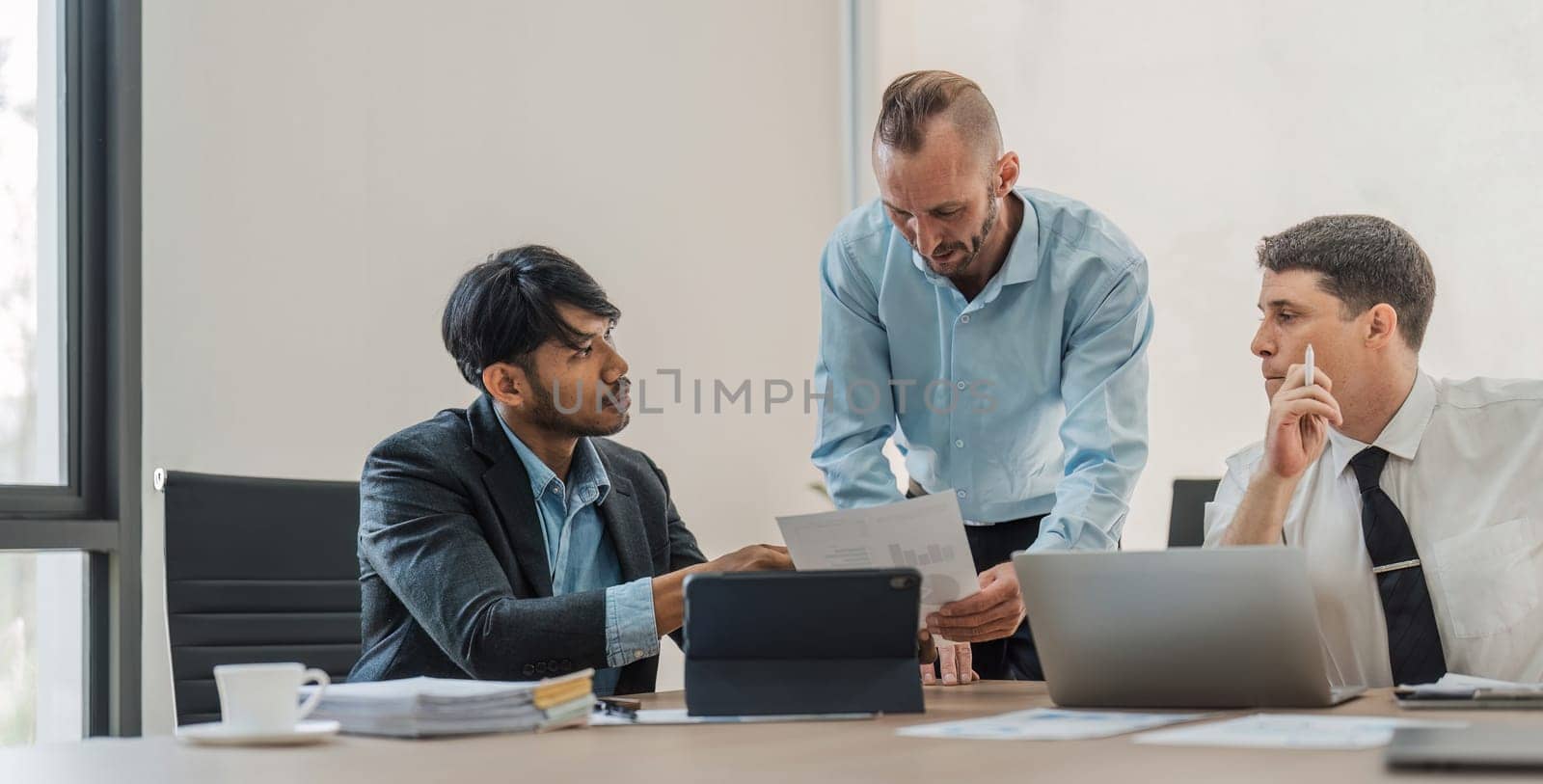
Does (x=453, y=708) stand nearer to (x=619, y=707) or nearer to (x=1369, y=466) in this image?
(x=619, y=707)

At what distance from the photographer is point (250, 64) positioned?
3170mm

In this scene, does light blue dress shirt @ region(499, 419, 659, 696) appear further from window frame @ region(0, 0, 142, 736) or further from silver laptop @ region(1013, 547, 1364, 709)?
window frame @ region(0, 0, 142, 736)

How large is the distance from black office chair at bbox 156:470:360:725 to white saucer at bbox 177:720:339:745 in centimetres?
97

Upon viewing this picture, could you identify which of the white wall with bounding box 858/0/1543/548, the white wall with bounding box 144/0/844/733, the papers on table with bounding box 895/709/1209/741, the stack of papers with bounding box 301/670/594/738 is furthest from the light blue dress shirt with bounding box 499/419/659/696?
the white wall with bounding box 858/0/1543/548

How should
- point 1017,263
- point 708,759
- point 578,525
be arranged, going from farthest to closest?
point 1017,263 < point 578,525 < point 708,759

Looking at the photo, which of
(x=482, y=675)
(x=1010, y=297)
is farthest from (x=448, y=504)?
(x=1010, y=297)

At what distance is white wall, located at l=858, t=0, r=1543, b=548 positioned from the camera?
3516mm

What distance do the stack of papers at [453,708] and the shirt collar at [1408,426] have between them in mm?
1197

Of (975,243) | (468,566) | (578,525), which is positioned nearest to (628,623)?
(468,566)

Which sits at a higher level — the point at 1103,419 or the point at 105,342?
A: the point at 105,342

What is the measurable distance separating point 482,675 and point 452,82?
1990mm

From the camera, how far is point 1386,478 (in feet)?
6.81

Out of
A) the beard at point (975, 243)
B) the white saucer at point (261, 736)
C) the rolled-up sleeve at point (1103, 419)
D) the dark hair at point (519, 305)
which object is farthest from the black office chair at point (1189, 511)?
the white saucer at point (261, 736)

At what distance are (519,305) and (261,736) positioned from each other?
44.7 inches
